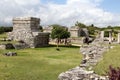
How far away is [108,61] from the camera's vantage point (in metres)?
15.8

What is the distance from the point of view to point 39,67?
21.7 meters

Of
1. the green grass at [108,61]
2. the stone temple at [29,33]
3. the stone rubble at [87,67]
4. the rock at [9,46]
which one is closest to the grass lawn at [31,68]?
the stone rubble at [87,67]

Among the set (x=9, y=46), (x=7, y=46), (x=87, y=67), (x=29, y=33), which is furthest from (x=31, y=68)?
(x=29, y=33)

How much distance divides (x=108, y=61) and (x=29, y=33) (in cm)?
2574

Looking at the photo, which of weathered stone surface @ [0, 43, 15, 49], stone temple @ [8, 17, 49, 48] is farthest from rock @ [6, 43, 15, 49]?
stone temple @ [8, 17, 49, 48]

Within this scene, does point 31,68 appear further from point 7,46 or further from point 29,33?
point 29,33

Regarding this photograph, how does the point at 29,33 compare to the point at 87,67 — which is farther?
the point at 29,33

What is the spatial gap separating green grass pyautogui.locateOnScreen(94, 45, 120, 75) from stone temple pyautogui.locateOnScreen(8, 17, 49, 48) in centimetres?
2336

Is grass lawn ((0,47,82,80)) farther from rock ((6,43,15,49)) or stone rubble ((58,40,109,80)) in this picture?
rock ((6,43,15,49))

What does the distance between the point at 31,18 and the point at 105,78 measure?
28.4 m

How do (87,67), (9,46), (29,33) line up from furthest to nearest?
(29,33) → (9,46) → (87,67)

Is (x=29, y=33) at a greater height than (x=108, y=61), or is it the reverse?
(x=29, y=33)

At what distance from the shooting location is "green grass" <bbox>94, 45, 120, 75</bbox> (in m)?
15.0

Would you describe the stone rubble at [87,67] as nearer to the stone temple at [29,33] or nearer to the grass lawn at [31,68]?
the grass lawn at [31,68]
